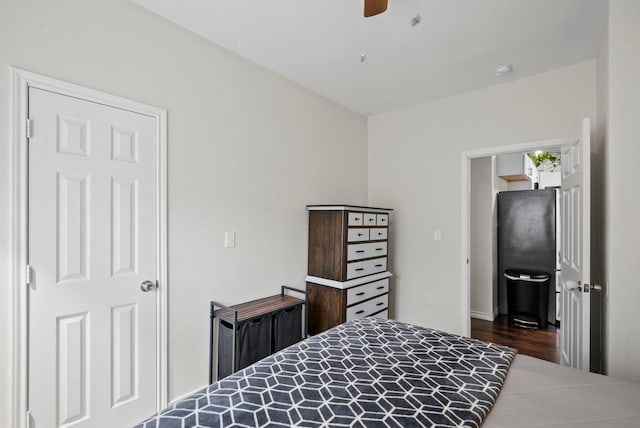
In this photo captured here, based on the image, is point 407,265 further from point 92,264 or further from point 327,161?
point 92,264

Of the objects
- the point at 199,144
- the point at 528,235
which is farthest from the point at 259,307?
the point at 528,235

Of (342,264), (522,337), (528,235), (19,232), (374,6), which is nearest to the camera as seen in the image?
(374,6)

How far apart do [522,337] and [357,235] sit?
2.30 m

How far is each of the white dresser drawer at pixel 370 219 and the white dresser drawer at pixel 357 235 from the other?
80 millimetres

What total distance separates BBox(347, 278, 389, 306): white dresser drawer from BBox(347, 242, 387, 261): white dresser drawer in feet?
0.93

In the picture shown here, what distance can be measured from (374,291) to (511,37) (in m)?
2.42

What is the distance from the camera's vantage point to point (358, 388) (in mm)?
1221

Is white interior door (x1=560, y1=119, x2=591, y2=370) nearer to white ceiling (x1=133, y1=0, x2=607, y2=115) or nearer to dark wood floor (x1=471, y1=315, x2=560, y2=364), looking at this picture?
white ceiling (x1=133, y1=0, x2=607, y2=115)

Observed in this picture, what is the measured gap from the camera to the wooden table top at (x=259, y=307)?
225cm

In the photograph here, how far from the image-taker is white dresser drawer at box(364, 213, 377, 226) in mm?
3121

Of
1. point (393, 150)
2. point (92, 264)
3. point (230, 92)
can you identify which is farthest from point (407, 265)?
point (92, 264)

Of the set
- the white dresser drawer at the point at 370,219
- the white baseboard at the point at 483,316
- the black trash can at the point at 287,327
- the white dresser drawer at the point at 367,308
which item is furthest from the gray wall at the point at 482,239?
the black trash can at the point at 287,327

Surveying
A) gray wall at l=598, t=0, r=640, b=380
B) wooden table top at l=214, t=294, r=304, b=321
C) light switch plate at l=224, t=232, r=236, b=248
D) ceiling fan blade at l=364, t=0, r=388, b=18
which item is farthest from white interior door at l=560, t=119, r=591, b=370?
light switch plate at l=224, t=232, r=236, b=248

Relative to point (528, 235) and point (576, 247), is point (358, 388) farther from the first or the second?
point (528, 235)
